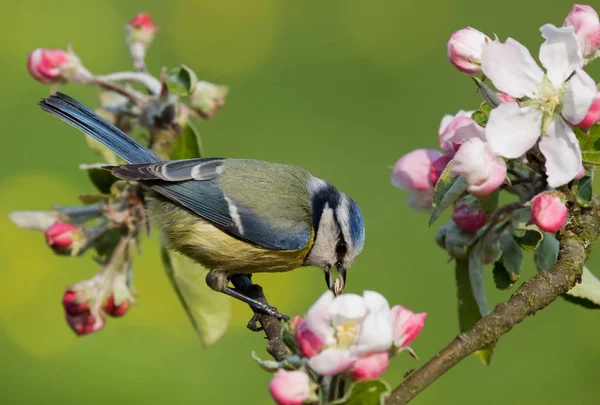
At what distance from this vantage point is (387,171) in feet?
11.0

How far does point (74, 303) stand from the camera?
1.66 metres

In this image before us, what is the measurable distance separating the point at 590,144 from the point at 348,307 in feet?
1.58

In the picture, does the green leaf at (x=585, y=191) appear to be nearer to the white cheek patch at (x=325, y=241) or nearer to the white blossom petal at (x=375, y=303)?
the white blossom petal at (x=375, y=303)

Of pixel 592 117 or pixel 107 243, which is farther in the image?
pixel 107 243

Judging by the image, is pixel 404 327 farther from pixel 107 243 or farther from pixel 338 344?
pixel 107 243

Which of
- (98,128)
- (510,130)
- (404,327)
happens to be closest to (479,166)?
(510,130)

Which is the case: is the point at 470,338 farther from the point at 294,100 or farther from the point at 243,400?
the point at 294,100

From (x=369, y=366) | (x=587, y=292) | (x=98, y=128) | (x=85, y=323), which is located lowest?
(x=587, y=292)

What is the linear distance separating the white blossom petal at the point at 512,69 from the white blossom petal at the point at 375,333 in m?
0.41

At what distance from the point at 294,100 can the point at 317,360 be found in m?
2.94

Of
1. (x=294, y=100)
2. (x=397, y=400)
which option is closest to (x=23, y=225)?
(x=397, y=400)

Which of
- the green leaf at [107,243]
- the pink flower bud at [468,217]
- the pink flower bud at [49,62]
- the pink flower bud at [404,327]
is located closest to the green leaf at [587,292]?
the pink flower bud at [468,217]

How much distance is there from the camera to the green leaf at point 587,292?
1.26 metres

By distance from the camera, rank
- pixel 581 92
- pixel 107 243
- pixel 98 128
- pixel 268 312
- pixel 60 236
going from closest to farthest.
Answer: pixel 581 92, pixel 268 312, pixel 60 236, pixel 107 243, pixel 98 128
